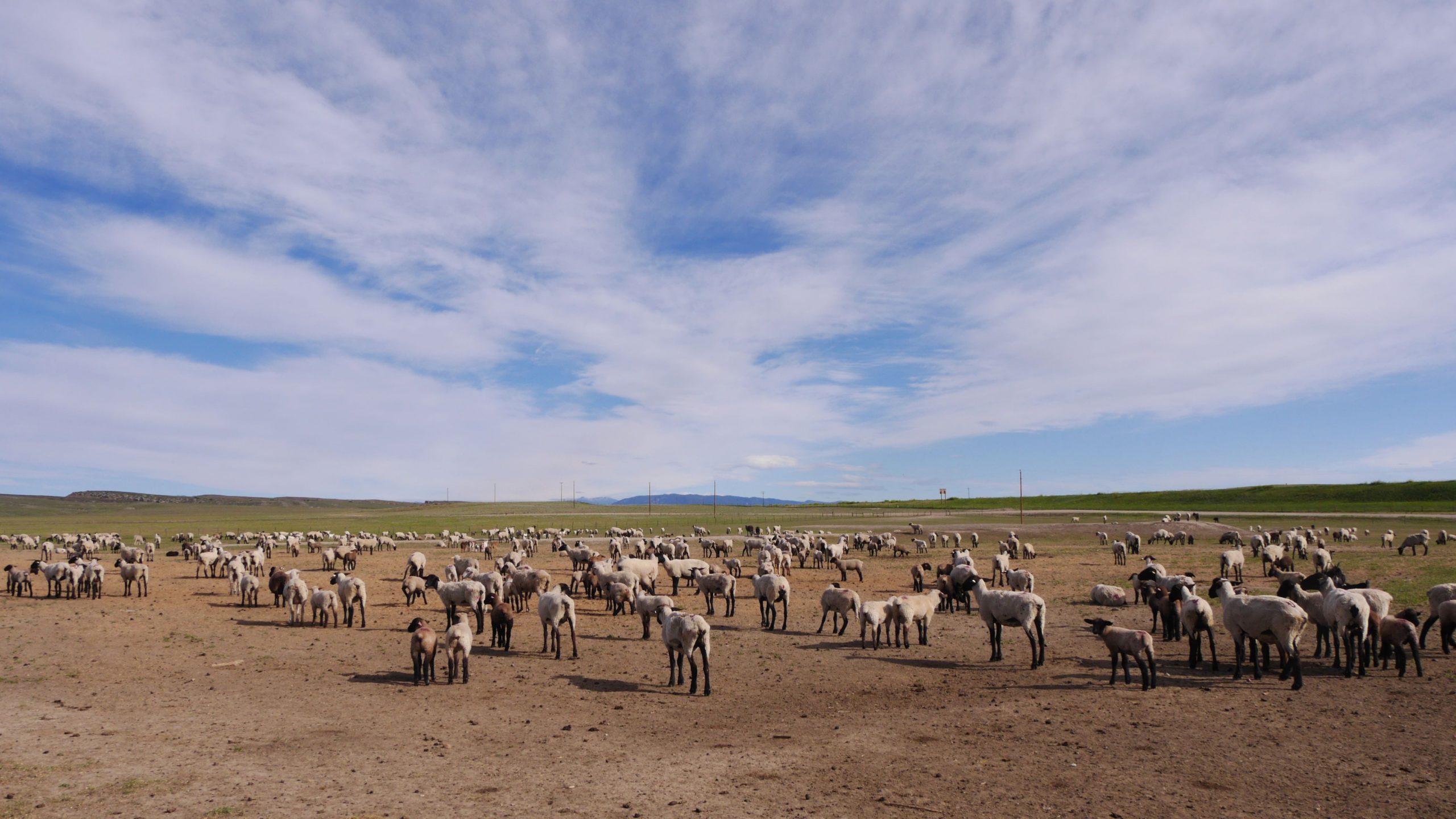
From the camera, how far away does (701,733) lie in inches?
552

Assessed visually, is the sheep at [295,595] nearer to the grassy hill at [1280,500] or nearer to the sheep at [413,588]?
the sheep at [413,588]

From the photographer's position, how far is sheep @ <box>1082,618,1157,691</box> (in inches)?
647

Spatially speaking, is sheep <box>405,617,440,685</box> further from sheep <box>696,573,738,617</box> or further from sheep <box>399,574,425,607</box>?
sheep <box>399,574,425,607</box>

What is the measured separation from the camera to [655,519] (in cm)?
11838

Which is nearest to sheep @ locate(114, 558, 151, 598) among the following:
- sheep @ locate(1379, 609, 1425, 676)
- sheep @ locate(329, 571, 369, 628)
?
sheep @ locate(329, 571, 369, 628)

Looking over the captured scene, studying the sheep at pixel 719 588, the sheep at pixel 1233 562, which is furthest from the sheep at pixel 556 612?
the sheep at pixel 1233 562

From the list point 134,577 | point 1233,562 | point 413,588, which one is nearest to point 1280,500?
point 1233,562

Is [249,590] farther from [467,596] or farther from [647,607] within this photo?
[647,607]

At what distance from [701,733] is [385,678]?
9.08m

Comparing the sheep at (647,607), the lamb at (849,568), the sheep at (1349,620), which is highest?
the sheep at (1349,620)

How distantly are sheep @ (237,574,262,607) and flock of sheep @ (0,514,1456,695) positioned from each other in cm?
6

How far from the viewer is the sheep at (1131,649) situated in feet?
53.9

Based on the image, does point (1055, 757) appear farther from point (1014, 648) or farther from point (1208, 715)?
point (1014, 648)

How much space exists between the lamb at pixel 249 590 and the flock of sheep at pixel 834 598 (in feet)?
0.21
